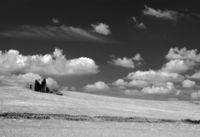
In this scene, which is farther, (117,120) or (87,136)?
(117,120)

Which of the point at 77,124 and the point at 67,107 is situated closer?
the point at 77,124

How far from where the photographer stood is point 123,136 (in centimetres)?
3181

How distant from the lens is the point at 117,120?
4975cm

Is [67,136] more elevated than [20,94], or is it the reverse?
[20,94]

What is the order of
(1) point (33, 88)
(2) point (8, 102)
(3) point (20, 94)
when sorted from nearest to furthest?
(2) point (8, 102), (3) point (20, 94), (1) point (33, 88)

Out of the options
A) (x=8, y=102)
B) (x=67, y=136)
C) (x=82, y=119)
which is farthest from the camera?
(x=8, y=102)

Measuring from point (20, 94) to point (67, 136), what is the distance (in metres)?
48.5

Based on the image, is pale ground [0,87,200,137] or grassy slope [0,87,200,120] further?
grassy slope [0,87,200,120]

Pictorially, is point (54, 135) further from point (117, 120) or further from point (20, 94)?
point (20, 94)

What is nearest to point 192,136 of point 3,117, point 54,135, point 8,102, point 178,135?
point 178,135

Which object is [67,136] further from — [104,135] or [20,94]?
[20,94]

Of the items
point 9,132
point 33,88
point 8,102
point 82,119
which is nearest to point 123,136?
point 9,132

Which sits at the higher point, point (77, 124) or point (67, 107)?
point (67, 107)

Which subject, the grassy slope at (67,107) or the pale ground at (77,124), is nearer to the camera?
the pale ground at (77,124)
